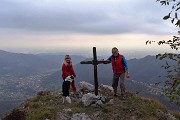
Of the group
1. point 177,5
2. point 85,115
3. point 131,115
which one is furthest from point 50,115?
point 177,5

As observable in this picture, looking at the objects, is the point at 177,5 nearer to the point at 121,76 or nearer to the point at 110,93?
the point at 121,76

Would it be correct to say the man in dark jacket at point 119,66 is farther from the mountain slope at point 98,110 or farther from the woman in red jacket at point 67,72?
the woman in red jacket at point 67,72

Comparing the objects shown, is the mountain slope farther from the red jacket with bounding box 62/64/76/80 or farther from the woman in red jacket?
the red jacket with bounding box 62/64/76/80

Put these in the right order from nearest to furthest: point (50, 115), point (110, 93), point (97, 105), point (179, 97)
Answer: point (179, 97)
point (50, 115)
point (97, 105)
point (110, 93)

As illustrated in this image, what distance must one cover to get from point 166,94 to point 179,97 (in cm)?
28

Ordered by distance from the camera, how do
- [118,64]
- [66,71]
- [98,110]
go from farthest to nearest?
[66,71], [118,64], [98,110]

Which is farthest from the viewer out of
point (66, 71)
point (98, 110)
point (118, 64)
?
point (66, 71)

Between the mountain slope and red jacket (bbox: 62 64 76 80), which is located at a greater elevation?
red jacket (bbox: 62 64 76 80)

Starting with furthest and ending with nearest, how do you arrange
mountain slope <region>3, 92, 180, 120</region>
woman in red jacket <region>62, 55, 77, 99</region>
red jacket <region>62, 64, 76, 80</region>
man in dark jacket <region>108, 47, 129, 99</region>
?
1. red jacket <region>62, 64, 76, 80</region>
2. woman in red jacket <region>62, 55, 77, 99</region>
3. man in dark jacket <region>108, 47, 129, 99</region>
4. mountain slope <region>3, 92, 180, 120</region>

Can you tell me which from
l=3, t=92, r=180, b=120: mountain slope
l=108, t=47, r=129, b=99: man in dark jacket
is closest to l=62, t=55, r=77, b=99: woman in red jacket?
l=3, t=92, r=180, b=120: mountain slope

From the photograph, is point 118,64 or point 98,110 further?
point 118,64

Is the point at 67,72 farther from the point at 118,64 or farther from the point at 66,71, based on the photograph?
the point at 118,64

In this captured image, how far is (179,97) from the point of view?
5.50 meters

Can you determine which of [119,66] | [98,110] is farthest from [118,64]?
[98,110]
